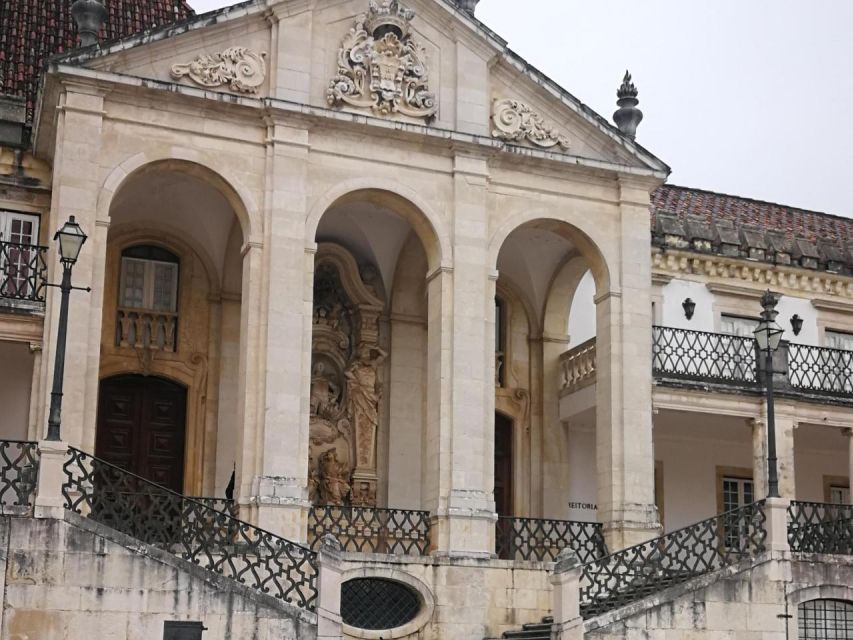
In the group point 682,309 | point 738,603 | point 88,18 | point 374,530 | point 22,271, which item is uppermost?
point 88,18

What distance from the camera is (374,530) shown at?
2272 cm

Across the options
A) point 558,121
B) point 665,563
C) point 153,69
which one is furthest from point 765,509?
point 153,69

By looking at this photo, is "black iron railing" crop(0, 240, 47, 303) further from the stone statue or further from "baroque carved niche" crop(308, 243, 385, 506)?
the stone statue

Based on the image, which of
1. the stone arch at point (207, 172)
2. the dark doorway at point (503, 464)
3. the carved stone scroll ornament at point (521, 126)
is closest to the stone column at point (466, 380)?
the carved stone scroll ornament at point (521, 126)

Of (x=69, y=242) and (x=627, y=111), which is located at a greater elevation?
(x=627, y=111)

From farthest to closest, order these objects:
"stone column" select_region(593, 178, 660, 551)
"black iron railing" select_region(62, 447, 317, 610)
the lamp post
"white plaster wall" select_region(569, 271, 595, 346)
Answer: "white plaster wall" select_region(569, 271, 595, 346) → "stone column" select_region(593, 178, 660, 551) → "black iron railing" select_region(62, 447, 317, 610) → the lamp post

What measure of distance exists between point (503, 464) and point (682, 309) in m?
4.81

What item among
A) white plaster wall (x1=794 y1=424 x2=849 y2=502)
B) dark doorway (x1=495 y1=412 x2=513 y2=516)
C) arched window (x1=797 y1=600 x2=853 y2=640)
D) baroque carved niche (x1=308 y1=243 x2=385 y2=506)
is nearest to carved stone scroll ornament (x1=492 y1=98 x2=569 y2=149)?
baroque carved niche (x1=308 y1=243 x2=385 y2=506)

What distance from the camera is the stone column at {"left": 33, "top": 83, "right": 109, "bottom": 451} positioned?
19328 millimetres

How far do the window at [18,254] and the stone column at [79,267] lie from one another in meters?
0.85

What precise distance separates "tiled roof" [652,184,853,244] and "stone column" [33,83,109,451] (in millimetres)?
12967

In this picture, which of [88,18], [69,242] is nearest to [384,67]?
[88,18]

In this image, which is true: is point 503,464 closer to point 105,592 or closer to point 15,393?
point 15,393

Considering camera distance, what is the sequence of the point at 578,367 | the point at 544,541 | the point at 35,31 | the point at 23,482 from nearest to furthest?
1. the point at 23,482
2. the point at 544,541
3. the point at 578,367
4. the point at 35,31
